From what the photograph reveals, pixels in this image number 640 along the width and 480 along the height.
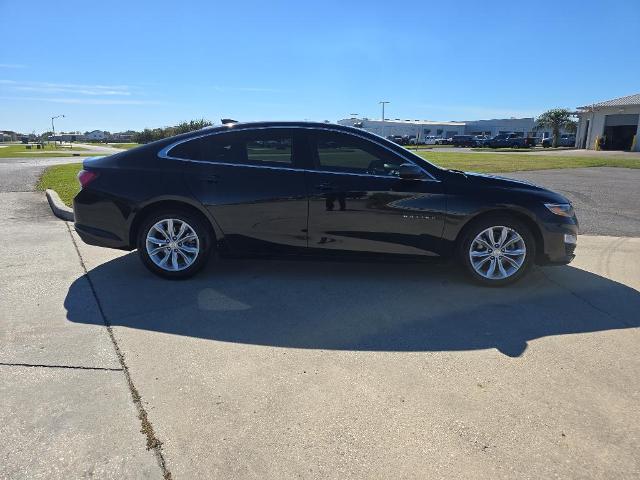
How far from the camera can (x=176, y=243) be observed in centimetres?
502

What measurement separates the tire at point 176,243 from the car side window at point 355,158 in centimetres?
139

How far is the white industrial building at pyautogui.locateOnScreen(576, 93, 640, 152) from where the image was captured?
4381cm

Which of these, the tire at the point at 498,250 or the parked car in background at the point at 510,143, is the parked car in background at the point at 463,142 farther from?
the tire at the point at 498,250

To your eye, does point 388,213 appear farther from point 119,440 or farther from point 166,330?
point 119,440

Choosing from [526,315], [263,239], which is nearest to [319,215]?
[263,239]

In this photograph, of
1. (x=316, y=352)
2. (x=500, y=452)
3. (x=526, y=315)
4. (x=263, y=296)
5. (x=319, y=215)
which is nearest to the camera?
(x=500, y=452)

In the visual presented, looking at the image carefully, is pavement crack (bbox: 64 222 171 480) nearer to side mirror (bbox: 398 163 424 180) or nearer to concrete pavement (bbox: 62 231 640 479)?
concrete pavement (bbox: 62 231 640 479)

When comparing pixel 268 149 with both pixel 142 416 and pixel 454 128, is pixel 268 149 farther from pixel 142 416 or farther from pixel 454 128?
pixel 454 128

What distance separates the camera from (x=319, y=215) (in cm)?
488

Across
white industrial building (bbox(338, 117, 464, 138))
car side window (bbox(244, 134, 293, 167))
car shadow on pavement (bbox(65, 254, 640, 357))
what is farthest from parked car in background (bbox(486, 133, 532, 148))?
car side window (bbox(244, 134, 293, 167))

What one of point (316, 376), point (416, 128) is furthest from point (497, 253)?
point (416, 128)

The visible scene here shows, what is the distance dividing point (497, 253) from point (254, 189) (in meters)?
→ 2.48

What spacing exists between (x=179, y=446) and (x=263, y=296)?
2.21 metres

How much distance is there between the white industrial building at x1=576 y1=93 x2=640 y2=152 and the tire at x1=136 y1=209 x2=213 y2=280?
48226mm
